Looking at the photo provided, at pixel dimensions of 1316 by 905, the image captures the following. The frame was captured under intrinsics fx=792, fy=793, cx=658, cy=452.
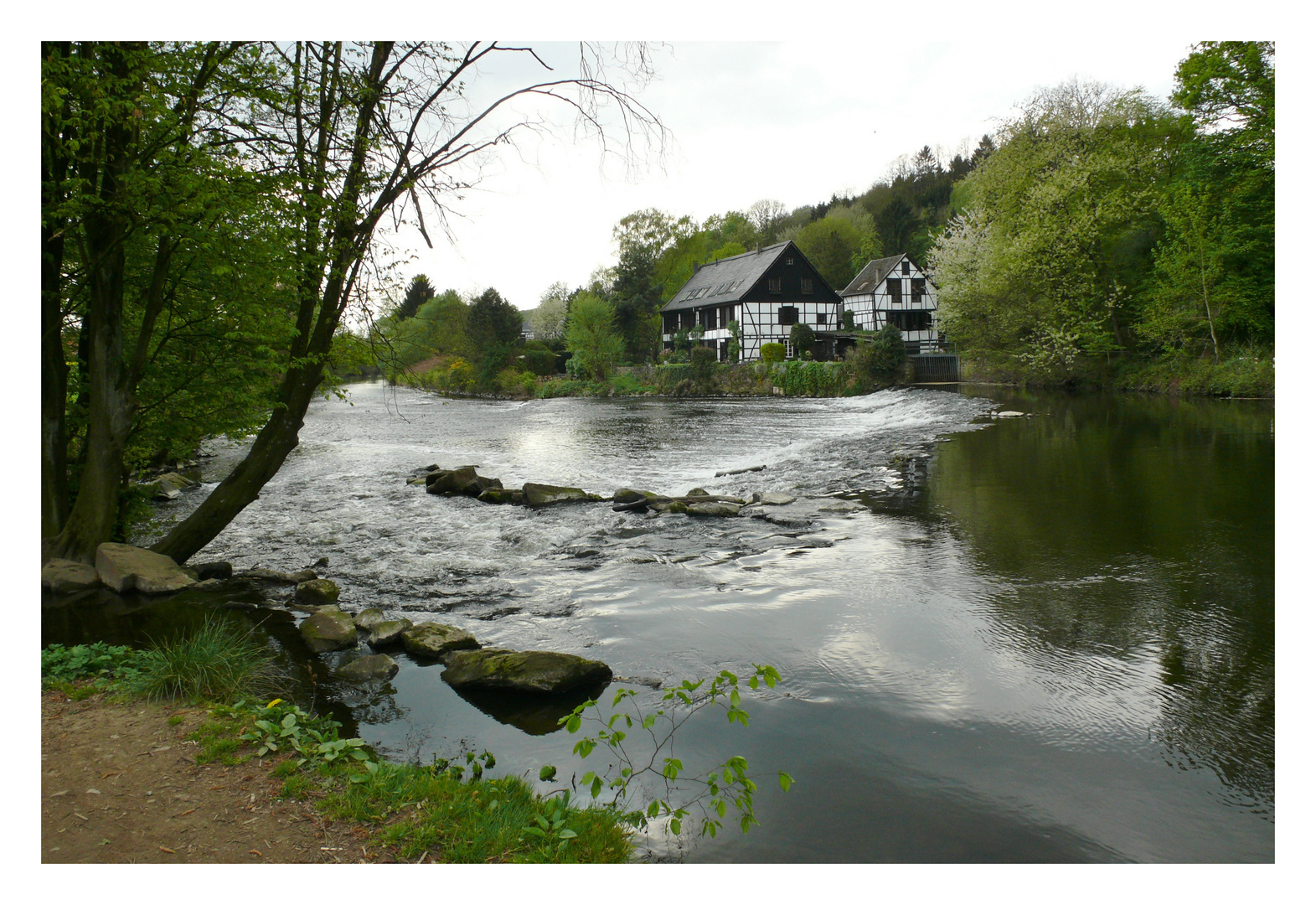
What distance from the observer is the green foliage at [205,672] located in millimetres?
5488

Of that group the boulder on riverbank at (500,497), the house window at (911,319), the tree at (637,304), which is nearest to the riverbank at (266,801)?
the boulder on riverbank at (500,497)

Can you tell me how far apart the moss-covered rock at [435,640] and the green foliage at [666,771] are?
166 centimetres

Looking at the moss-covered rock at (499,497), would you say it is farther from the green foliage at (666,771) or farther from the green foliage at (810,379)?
the green foliage at (810,379)

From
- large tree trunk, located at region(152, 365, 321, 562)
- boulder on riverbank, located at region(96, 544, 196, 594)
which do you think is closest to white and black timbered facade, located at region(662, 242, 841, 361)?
large tree trunk, located at region(152, 365, 321, 562)

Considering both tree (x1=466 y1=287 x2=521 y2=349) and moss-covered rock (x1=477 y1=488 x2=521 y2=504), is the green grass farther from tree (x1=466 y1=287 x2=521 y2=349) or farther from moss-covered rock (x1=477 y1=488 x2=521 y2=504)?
tree (x1=466 y1=287 x2=521 y2=349)

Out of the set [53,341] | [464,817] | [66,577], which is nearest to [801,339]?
[66,577]

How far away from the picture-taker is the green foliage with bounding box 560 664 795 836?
4.15 m

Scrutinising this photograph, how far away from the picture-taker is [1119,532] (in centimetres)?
1079

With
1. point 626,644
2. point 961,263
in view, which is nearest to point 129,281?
point 626,644

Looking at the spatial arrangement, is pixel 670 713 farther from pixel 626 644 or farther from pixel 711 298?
pixel 711 298

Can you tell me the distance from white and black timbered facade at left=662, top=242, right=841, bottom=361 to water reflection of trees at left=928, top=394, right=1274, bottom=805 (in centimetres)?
3820

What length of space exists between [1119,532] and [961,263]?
1424 inches

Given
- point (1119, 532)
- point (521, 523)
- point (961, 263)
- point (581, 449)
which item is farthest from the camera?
point (961, 263)

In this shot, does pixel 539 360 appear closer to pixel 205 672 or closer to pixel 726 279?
pixel 726 279
